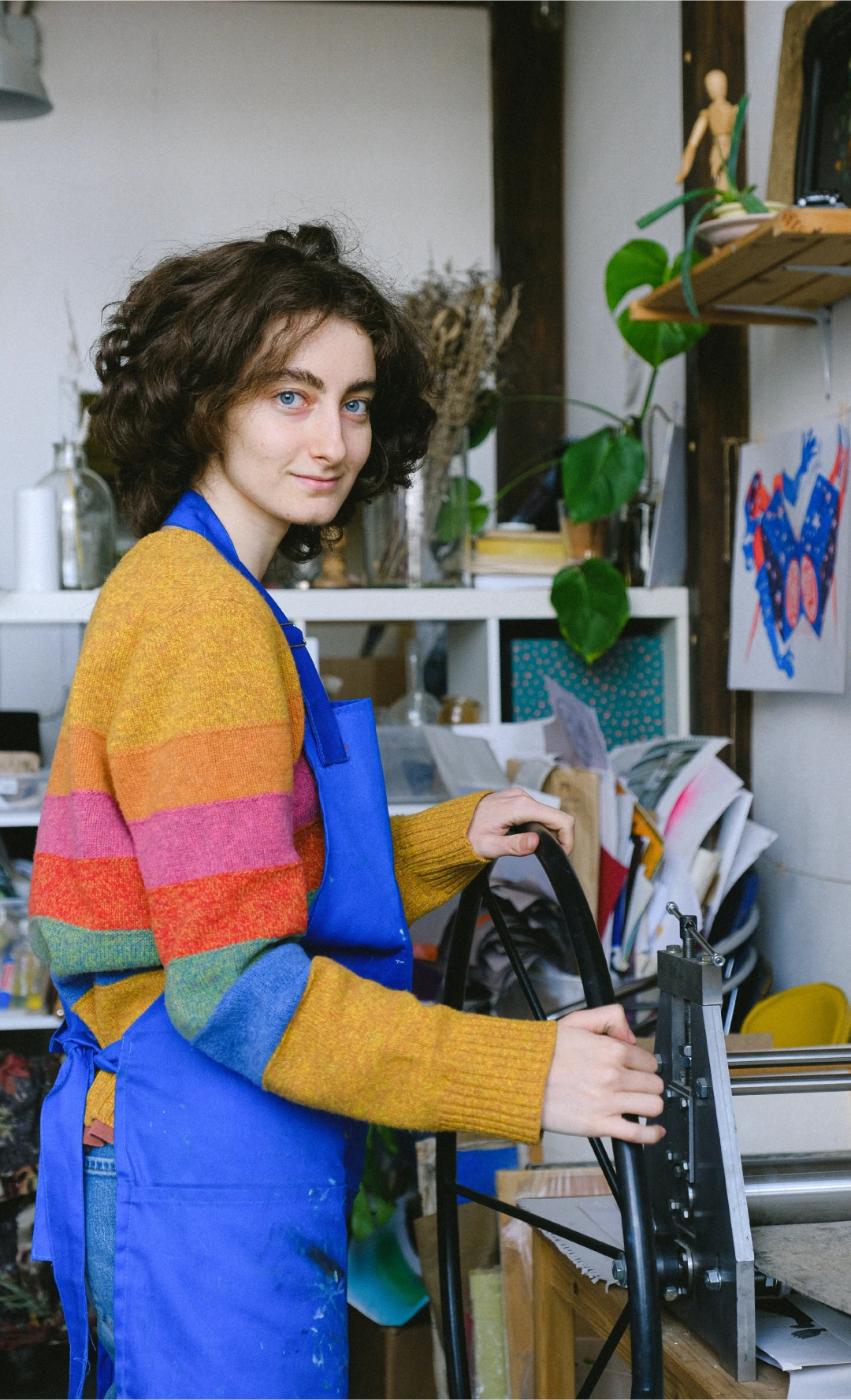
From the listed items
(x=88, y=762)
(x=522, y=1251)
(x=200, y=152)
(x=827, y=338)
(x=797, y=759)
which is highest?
(x=200, y=152)

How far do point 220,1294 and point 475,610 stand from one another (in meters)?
1.69

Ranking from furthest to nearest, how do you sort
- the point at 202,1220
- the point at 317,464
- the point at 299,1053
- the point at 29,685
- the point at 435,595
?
the point at 29,685 < the point at 435,595 < the point at 317,464 < the point at 202,1220 < the point at 299,1053

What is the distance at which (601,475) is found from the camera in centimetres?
249

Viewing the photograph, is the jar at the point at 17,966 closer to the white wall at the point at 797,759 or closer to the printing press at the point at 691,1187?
the white wall at the point at 797,759

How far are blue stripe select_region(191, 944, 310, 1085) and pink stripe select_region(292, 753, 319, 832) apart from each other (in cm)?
18

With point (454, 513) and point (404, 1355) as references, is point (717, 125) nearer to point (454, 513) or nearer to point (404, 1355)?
point (454, 513)

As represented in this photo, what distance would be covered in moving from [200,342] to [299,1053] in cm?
57

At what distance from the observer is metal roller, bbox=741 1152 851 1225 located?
3.39ft

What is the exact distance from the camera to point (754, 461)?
2.30 meters

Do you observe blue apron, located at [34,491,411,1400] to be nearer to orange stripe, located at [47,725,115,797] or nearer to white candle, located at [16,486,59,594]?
orange stripe, located at [47,725,115,797]

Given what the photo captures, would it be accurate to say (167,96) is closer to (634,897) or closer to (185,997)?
(634,897)

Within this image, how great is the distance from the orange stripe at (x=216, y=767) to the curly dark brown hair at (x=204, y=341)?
323 millimetres

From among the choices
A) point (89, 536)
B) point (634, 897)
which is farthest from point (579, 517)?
point (89, 536)

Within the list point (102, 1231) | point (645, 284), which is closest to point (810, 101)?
point (645, 284)
